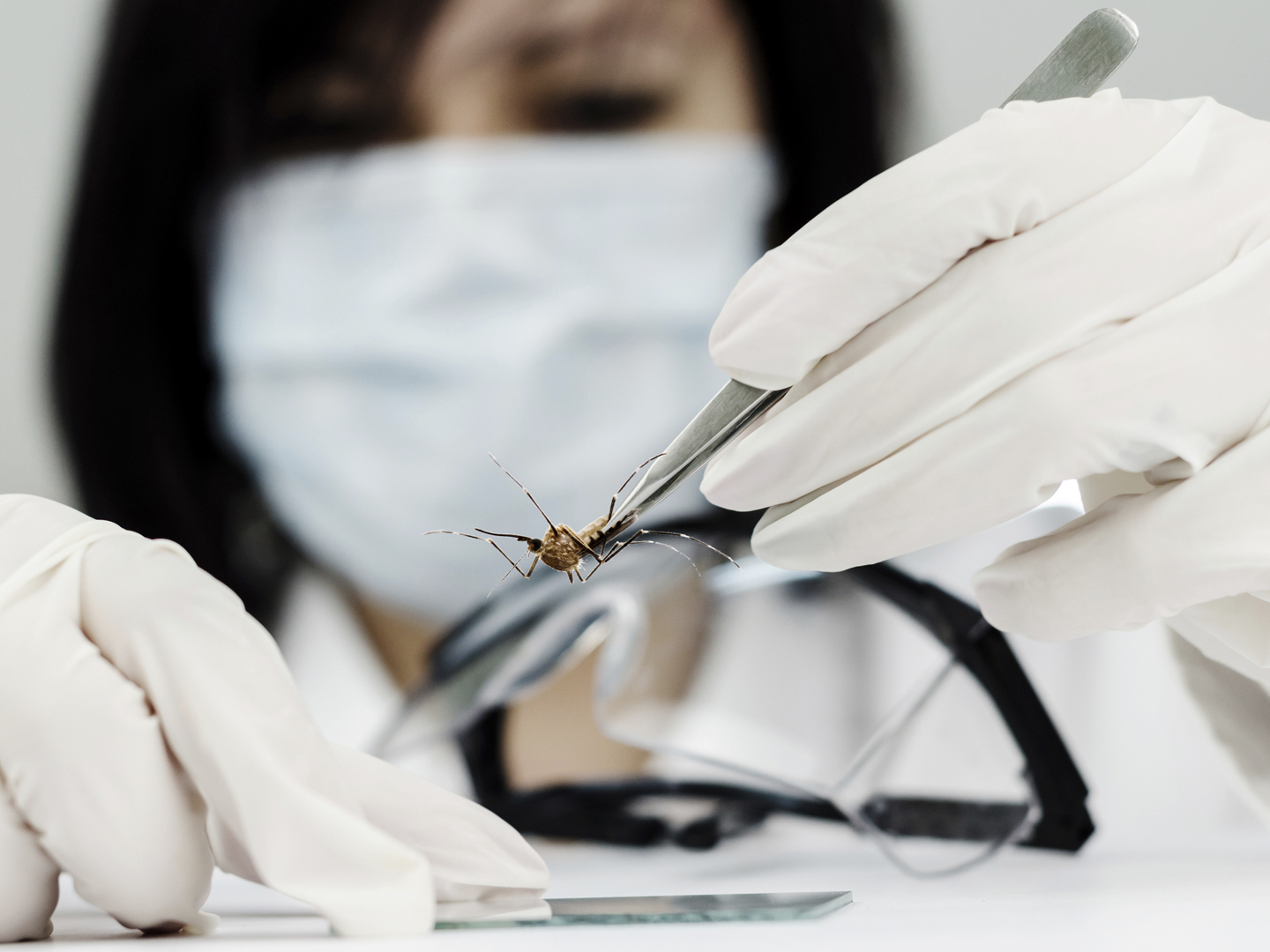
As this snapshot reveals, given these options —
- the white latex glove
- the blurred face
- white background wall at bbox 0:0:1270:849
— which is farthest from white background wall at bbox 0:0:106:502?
the white latex glove

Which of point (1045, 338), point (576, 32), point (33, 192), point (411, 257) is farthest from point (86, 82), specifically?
point (1045, 338)

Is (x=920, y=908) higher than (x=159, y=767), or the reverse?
(x=159, y=767)

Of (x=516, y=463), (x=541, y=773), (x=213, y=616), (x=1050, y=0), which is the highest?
(x=1050, y=0)

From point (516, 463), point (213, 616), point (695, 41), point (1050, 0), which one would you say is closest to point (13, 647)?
point (213, 616)

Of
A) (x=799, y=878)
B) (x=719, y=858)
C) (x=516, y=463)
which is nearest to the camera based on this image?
(x=799, y=878)

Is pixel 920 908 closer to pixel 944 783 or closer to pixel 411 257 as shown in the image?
pixel 944 783

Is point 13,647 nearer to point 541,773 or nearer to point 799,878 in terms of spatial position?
point 799,878
